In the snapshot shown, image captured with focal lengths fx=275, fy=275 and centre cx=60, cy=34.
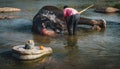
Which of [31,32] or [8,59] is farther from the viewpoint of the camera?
[31,32]

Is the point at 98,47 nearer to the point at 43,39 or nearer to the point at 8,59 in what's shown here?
the point at 43,39

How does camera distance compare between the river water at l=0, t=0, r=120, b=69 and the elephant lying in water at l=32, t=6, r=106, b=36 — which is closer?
the river water at l=0, t=0, r=120, b=69

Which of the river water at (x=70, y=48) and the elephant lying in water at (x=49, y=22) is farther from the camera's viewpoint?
the elephant lying in water at (x=49, y=22)

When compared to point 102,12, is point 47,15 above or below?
above

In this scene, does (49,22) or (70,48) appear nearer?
(70,48)

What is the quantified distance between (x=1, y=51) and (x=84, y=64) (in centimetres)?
345

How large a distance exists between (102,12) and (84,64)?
14569mm

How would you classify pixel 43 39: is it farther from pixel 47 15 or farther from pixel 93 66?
pixel 93 66

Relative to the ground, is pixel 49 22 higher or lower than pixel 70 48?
higher

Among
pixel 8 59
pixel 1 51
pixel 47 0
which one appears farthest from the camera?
pixel 47 0

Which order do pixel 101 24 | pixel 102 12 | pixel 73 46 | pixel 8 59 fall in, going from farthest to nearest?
1. pixel 102 12
2. pixel 101 24
3. pixel 73 46
4. pixel 8 59

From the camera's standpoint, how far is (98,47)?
11.3 metres

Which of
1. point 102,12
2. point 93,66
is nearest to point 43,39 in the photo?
point 93,66

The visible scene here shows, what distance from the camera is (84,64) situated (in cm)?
917
